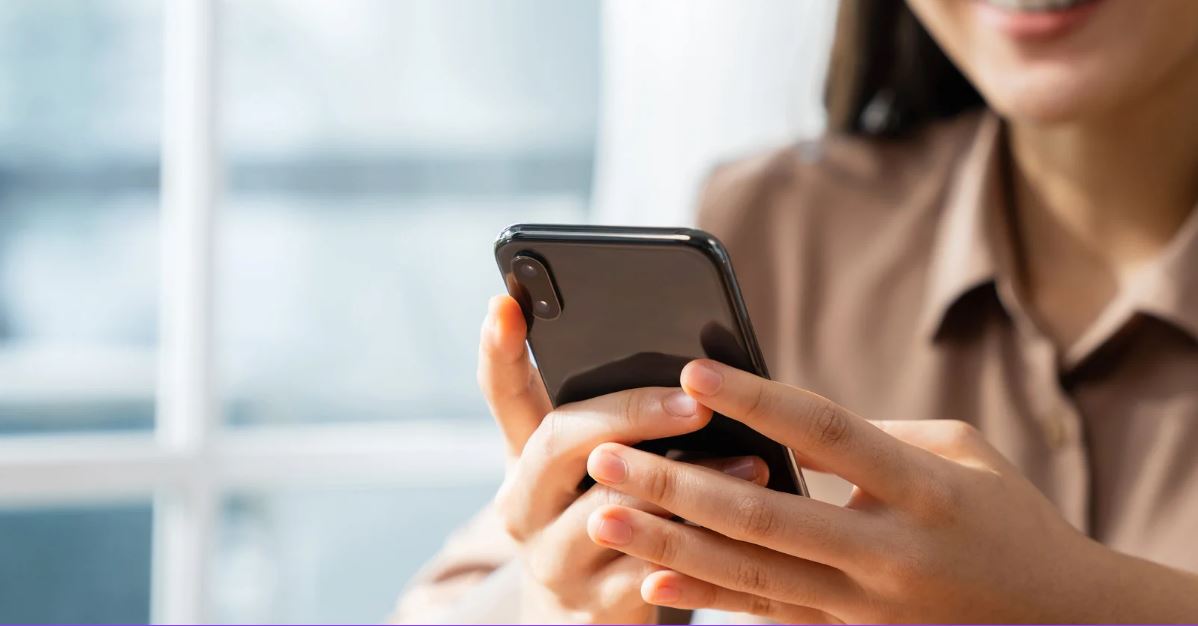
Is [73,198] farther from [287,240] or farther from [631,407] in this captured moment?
[631,407]

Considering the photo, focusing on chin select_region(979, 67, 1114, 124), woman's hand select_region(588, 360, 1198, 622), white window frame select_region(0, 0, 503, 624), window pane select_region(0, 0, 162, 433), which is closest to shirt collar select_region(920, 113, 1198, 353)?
chin select_region(979, 67, 1114, 124)

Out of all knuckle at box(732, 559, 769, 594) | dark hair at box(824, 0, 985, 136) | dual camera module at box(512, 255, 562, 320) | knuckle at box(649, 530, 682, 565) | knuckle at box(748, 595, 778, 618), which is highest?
dark hair at box(824, 0, 985, 136)

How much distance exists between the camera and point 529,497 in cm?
62

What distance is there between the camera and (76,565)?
2.01m

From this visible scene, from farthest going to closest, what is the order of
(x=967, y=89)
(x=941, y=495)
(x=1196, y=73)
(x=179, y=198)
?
(x=179, y=198)
(x=967, y=89)
(x=1196, y=73)
(x=941, y=495)

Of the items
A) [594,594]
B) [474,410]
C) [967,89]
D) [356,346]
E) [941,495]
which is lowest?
[474,410]

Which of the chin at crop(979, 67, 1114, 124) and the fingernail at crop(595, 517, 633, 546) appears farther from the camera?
the chin at crop(979, 67, 1114, 124)

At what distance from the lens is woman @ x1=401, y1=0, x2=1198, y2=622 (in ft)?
1.83

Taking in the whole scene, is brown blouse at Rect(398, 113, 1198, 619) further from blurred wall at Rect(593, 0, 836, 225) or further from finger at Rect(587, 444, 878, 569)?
blurred wall at Rect(593, 0, 836, 225)

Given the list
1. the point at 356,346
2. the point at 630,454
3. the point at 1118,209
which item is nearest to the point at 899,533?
the point at 630,454

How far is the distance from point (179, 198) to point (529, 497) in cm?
152

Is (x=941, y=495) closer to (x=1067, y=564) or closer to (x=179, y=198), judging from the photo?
(x=1067, y=564)

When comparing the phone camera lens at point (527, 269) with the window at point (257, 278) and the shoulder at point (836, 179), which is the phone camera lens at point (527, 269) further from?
the window at point (257, 278)

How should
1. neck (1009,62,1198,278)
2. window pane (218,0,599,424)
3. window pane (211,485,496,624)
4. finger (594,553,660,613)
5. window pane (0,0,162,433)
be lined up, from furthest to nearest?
1. window pane (211,485,496,624)
2. window pane (218,0,599,424)
3. window pane (0,0,162,433)
4. neck (1009,62,1198,278)
5. finger (594,553,660,613)
